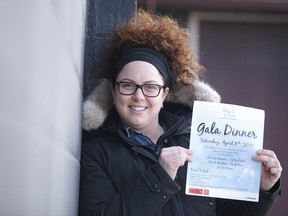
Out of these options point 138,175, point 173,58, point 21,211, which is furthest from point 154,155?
point 21,211

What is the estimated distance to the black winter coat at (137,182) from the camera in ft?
5.84

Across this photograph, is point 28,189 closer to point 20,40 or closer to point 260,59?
point 20,40

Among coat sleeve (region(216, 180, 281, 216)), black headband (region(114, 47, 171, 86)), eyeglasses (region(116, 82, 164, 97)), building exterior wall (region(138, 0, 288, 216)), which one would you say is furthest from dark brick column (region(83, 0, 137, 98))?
building exterior wall (region(138, 0, 288, 216))

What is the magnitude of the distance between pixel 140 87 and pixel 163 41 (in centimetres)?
27

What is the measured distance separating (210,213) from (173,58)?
0.62 metres

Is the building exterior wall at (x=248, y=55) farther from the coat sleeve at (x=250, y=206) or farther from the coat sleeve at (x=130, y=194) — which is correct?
the coat sleeve at (x=130, y=194)

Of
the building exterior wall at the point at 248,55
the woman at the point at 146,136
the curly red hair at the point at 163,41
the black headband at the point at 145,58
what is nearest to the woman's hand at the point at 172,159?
the woman at the point at 146,136

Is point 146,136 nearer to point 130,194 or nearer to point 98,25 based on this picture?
point 130,194

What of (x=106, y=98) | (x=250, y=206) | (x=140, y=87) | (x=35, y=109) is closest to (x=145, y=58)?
(x=140, y=87)

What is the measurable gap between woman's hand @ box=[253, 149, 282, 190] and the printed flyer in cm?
3

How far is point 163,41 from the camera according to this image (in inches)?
85.3

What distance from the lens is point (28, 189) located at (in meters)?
0.89

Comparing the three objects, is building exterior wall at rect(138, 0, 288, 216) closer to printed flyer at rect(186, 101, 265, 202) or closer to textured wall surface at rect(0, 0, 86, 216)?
printed flyer at rect(186, 101, 265, 202)

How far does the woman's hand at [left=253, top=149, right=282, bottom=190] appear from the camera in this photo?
194 centimetres
